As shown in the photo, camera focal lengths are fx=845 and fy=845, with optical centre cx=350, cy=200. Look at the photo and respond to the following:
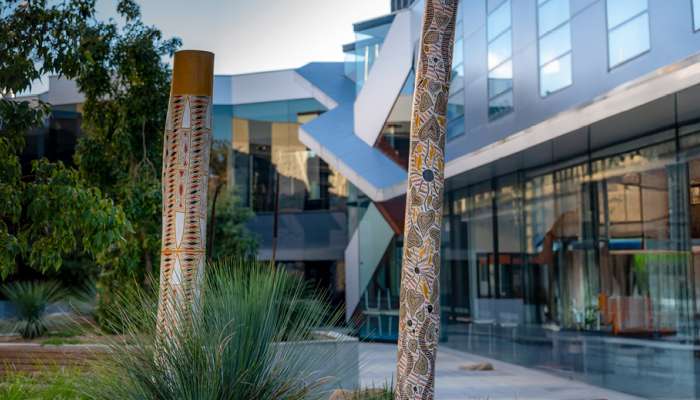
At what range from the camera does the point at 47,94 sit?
103 feet

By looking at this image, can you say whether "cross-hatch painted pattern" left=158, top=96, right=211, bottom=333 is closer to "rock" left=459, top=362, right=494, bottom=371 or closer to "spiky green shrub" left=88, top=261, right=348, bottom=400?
"spiky green shrub" left=88, top=261, right=348, bottom=400

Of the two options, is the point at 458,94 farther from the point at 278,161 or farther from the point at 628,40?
the point at 278,161

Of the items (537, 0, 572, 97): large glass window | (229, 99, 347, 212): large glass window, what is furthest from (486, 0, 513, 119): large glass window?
(229, 99, 347, 212): large glass window

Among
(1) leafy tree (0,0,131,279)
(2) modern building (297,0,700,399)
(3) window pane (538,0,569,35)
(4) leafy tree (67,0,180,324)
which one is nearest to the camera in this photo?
(1) leafy tree (0,0,131,279)

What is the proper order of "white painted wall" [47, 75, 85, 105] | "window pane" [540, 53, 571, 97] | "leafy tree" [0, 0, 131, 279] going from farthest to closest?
"white painted wall" [47, 75, 85, 105], "window pane" [540, 53, 571, 97], "leafy tree" [0, 0, 131, 279]

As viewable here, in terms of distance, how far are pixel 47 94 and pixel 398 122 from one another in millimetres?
17649

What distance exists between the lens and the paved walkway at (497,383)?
1051 cm

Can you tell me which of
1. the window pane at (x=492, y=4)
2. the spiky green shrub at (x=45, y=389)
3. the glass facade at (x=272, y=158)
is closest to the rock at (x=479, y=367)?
the window pane at (x=492, y=4)

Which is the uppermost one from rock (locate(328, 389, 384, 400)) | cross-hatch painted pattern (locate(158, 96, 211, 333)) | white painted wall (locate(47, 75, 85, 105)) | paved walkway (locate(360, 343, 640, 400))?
white painted wall (locate(47, 75, 85, 105))

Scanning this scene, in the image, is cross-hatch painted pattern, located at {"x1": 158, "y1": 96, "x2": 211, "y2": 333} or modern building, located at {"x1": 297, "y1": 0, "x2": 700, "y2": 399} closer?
cross-hatch painted pattern, located at {"x1": 158, "y1": 96, "x2": 211, "y2": 333}

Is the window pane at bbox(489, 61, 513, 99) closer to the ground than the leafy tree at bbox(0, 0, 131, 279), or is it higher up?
higher up

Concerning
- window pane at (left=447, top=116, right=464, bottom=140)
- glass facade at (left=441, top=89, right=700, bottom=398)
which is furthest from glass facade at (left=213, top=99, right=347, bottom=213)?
glass facade at (left=441, top=89, right=700, bottom=398)

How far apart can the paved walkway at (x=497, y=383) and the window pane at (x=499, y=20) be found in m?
5.88

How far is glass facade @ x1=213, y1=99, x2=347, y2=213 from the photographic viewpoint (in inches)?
1259
